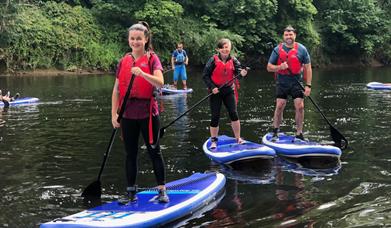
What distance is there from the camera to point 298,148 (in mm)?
7461

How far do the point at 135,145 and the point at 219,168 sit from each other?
2.09m

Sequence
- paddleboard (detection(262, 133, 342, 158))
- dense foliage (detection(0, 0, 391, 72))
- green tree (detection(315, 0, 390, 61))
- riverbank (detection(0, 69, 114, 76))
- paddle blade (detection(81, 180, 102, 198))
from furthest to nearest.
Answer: green tree (detection(315, 0, 390, 61)) → dense foliage (detection(0, 0, 391, 72)) → riverbank (detection(0, 69, 114, 76)) → paddleboard (detection(262, 133, 342, 158)) → paddle blade (detection(81, 180, 102, 198))

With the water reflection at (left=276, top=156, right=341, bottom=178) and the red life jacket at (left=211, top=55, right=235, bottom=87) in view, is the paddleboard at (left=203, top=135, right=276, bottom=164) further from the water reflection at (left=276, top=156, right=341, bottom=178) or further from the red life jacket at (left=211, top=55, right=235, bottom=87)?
the red life jacket at (left=211, top=55, right=235, bottom=87)

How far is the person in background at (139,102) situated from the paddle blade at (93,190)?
502 millimetres

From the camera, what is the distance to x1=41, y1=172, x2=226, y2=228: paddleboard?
4652 millimetres

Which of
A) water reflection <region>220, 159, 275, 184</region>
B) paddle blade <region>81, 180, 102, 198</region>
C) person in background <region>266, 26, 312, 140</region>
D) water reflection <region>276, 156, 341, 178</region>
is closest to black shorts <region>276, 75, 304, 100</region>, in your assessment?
person in background <region>266, 26, 312, 140</region>

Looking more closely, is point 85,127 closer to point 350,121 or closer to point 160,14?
point 350,121

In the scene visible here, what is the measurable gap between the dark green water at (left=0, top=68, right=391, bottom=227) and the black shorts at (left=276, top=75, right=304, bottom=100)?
1.13 meters

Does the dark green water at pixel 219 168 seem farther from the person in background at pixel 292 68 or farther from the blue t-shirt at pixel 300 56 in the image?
the blue t-shirt at pixel 300 56

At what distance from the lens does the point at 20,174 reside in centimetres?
690

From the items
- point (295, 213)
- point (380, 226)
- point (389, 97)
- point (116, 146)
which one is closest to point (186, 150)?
point (116, 146)

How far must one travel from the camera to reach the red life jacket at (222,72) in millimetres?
7887

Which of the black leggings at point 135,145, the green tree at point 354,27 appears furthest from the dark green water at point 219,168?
the green tree at point 354,27

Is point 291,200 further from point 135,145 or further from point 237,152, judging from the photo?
point 135,145
